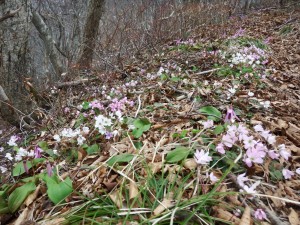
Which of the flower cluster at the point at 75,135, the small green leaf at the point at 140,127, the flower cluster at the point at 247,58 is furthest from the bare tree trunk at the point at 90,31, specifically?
the small green leaf at the point at 140,127

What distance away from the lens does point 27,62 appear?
346 cm

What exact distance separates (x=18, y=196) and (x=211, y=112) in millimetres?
1354

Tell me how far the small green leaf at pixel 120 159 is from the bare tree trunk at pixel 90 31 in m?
4.08

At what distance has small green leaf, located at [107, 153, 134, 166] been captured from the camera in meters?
1.49

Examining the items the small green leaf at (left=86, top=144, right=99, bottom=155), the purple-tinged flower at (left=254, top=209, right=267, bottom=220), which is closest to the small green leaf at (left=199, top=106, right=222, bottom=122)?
the small green leaf at (left=86, top=144, right=99, bottom=155)

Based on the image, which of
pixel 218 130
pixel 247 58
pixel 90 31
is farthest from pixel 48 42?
pixel 218 130

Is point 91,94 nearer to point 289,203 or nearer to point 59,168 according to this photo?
point 59,168

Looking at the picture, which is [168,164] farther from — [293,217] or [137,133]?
[293,217]

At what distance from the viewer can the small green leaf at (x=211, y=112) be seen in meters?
1.95

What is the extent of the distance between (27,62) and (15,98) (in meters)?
0.48

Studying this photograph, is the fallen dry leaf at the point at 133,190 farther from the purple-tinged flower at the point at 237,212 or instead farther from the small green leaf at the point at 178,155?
the purple-tinged flower at the point at 237,212

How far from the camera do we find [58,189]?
1347 millimetres

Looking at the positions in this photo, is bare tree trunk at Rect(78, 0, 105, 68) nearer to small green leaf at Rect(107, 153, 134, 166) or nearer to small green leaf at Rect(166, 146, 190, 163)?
small green leaf at Rect(107, 153, 134, 166)

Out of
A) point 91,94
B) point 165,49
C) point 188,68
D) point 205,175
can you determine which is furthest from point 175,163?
point 165,49
